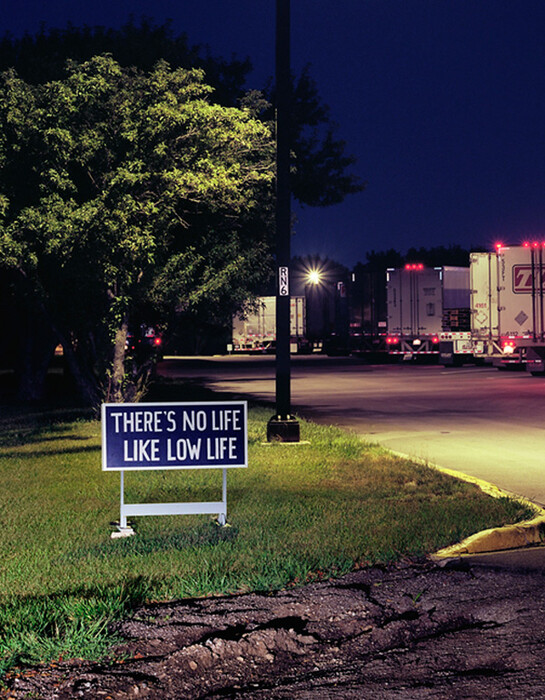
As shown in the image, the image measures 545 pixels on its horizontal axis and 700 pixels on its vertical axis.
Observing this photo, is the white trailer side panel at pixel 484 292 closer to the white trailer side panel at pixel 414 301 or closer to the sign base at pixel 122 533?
the white trailer side panel at pixel 414 301

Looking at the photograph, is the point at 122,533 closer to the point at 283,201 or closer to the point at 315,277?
the point at 283,201

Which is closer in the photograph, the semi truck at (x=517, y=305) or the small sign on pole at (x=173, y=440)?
the small sign on pole at (x=173, y=440)

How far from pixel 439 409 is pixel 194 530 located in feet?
44.9

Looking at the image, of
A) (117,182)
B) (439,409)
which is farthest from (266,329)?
(117,182)

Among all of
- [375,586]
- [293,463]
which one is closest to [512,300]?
[293,463]

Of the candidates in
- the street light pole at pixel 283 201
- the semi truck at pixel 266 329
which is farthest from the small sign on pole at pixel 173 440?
the semi truck at pixel 266 329

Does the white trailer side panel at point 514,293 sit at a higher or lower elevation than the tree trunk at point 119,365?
higher

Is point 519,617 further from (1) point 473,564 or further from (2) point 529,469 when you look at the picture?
(2) point 529,469

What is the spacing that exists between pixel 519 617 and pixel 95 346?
1556 centimetres

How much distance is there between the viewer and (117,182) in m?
16.0

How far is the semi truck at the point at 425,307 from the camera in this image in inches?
1640

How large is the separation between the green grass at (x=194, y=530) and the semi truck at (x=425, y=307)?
Result: 2861 cm

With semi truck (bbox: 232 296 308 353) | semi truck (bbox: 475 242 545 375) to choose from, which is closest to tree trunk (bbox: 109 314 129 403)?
semi truck (bbox: 475 242 545 375)

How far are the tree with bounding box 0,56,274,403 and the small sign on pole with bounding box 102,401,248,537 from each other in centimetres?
733
